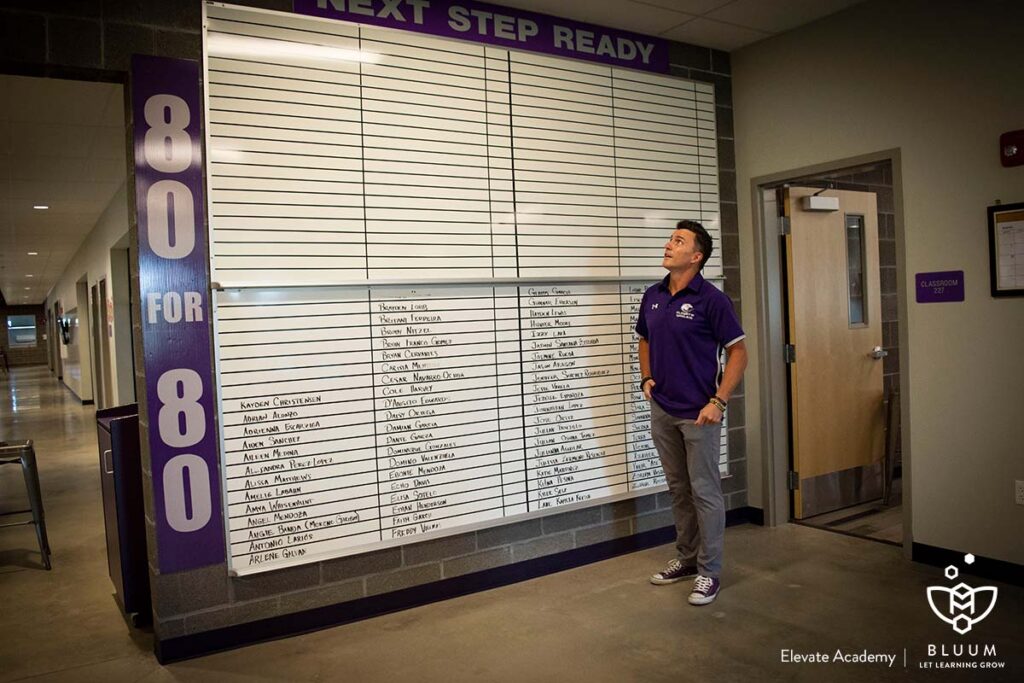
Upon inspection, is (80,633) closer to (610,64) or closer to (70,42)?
(70,42)

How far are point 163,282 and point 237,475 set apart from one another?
2.71ft

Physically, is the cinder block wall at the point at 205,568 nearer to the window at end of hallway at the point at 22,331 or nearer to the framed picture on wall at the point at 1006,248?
the framed picture on wall at the point at 1006,248

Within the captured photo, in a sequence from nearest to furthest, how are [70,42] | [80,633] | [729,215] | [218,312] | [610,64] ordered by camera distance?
[70,42] < [218,312] < [80,633] < [610,64] < [729,215]

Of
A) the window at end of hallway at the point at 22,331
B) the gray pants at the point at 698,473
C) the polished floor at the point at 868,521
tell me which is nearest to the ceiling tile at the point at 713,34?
the gray pants at the point at 698,473

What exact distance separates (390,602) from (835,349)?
10.5 feet

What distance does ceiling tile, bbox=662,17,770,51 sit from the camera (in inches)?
155

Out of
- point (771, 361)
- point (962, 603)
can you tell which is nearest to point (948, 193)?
point (771, 361)

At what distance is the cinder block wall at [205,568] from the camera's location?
269cm

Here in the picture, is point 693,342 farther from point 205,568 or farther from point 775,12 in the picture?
point 205,568

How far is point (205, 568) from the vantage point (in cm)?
292

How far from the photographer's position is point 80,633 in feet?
10.5

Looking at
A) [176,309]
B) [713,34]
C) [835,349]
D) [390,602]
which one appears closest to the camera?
[176,309]

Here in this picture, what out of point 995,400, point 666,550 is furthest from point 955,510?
point 666,550

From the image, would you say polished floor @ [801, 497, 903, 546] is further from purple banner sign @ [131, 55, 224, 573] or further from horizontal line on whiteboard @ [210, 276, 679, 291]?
purple banner sign @ [131, 55, 224, 573]
